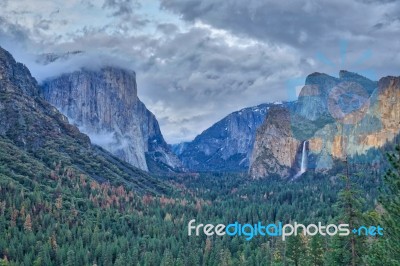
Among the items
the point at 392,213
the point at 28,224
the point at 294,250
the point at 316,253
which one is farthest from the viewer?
the point at 28,224

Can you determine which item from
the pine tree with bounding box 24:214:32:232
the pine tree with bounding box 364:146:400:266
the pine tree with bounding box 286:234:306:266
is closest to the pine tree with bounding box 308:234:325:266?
the pine tree with bounding box 286:234:306:266

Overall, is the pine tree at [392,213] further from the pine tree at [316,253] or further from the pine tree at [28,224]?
the pine tree at [28,224]

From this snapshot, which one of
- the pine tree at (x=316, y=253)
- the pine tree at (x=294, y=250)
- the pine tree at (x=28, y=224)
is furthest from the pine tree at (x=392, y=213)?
the pine tree at (x=28, y=224)

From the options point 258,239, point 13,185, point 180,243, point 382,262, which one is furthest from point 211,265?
point 382,262

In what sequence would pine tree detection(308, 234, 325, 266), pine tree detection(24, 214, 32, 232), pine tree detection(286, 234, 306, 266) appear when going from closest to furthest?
pine tree detection(308, 234, 325, 266) → pine tree detection(286, 234, 306, 266) → pine tree detection(24, 214, 32, 232)

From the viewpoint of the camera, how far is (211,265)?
145m

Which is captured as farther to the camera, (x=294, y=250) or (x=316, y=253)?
(x=294, y=250)

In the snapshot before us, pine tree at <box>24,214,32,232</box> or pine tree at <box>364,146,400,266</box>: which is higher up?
pine tree at <box>24,214,32,232</box>

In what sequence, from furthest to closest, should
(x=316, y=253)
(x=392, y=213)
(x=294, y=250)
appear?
(x=294, y=250) < (x=316, y=253) < (x=392, y=213)

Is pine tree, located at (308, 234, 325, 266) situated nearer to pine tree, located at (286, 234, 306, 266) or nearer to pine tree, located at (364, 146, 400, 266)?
pine tree, located at (286, 234, 306, 266)

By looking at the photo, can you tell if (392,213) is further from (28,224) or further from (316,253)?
(28,224)

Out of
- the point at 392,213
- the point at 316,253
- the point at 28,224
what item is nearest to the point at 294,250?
the point at 316,253

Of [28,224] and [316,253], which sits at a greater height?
[28,224]

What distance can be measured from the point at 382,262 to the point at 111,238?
144 m
